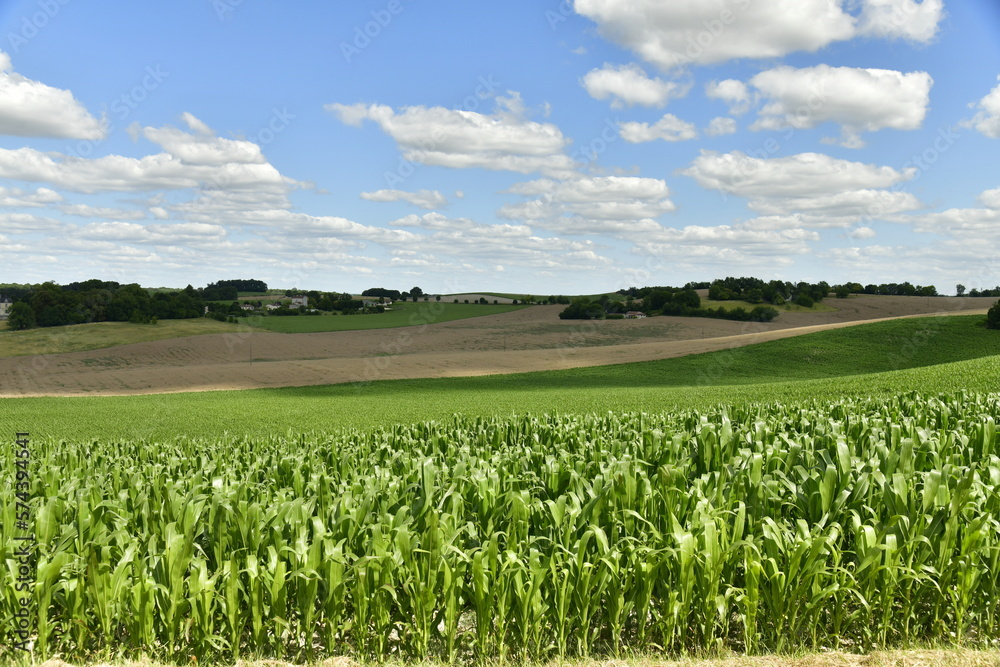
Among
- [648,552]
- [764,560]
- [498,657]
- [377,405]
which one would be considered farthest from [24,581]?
[377,405]

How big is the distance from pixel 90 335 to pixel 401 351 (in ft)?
107

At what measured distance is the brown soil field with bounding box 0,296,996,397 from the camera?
45.6m

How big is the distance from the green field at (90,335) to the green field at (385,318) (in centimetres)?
794

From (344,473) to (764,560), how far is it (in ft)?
15.8

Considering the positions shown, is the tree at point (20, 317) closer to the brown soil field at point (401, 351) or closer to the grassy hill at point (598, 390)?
the brown soil field at point (401, 351)

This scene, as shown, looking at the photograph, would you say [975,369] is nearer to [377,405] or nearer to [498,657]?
[377,405]

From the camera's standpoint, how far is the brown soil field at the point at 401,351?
45.6 meters

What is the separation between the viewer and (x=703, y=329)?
225ft

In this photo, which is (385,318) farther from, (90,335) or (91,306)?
(90,335)

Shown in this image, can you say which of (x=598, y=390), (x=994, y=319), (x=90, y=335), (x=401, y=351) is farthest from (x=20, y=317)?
(x=994, y=319)

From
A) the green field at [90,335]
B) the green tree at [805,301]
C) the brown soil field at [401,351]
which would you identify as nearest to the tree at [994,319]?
the brown soil field at [401,351]

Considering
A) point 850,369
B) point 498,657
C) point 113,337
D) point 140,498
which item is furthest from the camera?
point 113,337

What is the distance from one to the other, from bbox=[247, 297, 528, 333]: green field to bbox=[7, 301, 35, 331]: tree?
22807 mm

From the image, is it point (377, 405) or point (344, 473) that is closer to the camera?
point (344, 473)
